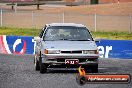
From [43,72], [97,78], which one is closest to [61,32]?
[43,72]

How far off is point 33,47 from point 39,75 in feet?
36.8

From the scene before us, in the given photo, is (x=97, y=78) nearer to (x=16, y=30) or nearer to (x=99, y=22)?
(x=16, y=30)

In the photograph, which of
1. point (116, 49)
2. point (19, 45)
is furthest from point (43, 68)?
point (19, 45)

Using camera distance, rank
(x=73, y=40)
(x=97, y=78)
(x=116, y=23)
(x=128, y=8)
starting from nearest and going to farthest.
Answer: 1. (x=97, y=78)
2. (x=73, y=40)
3. (x=116, y=23)
4. (x=128, y=8)

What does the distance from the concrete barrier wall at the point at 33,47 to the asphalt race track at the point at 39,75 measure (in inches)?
62.1

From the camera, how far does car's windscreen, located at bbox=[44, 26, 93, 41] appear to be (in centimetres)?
1962

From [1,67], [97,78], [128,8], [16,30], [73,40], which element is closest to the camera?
[97,78]

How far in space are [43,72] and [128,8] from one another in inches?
1917

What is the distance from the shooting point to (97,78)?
9289 millimetres

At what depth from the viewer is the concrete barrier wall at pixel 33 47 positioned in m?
26.9

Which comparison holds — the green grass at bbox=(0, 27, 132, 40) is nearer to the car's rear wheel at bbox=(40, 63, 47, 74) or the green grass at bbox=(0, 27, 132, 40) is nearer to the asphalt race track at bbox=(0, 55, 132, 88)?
the asphalt race track at bbox=(0, 55, 132, 88)

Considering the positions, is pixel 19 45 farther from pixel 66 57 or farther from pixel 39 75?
pixel 66 57

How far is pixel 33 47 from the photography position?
96.7 feet

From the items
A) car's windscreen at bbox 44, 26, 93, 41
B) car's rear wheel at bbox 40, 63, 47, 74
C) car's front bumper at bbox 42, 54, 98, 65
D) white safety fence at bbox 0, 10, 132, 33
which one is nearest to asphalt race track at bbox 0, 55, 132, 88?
car's rear wheel at bbox 40, 63, 47, 74
